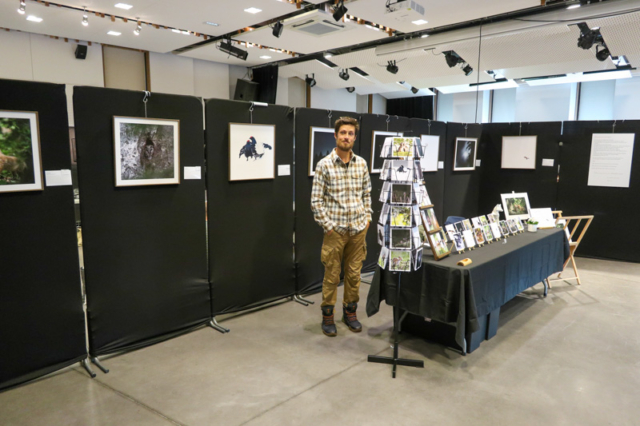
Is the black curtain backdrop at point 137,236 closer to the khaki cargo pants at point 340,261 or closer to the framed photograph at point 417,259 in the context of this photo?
the khaki cargo pants at point 340,261

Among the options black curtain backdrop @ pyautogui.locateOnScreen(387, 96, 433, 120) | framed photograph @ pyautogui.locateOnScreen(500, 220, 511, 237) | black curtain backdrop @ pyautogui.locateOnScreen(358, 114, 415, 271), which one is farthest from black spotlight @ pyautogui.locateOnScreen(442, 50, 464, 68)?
framed photograph @ pyautogui.locateOnScreen(500, 220, 511, 237)

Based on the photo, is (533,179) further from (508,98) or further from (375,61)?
(508,98)

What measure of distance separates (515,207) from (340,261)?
7.28ft

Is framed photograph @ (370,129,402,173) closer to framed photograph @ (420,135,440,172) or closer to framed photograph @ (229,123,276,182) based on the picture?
framed photograph @ (420,135,440,172)

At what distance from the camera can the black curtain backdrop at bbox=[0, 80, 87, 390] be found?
103 inches

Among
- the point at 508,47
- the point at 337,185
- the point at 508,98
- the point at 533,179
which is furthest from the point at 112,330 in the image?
the point at 508,98

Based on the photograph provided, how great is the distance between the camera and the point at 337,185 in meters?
3.38

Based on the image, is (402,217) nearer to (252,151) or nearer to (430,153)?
(252,151)

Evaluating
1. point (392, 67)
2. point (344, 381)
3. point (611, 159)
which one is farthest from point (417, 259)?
point (392, 67)

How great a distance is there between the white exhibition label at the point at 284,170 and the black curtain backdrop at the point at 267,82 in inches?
254

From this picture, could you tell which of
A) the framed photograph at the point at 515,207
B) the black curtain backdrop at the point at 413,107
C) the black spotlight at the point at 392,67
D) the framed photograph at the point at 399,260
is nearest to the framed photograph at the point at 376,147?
the framed photograph at the point at 515,207

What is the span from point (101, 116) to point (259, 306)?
2.20 meters

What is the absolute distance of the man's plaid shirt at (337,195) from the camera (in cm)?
337

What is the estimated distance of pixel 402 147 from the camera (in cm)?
286
